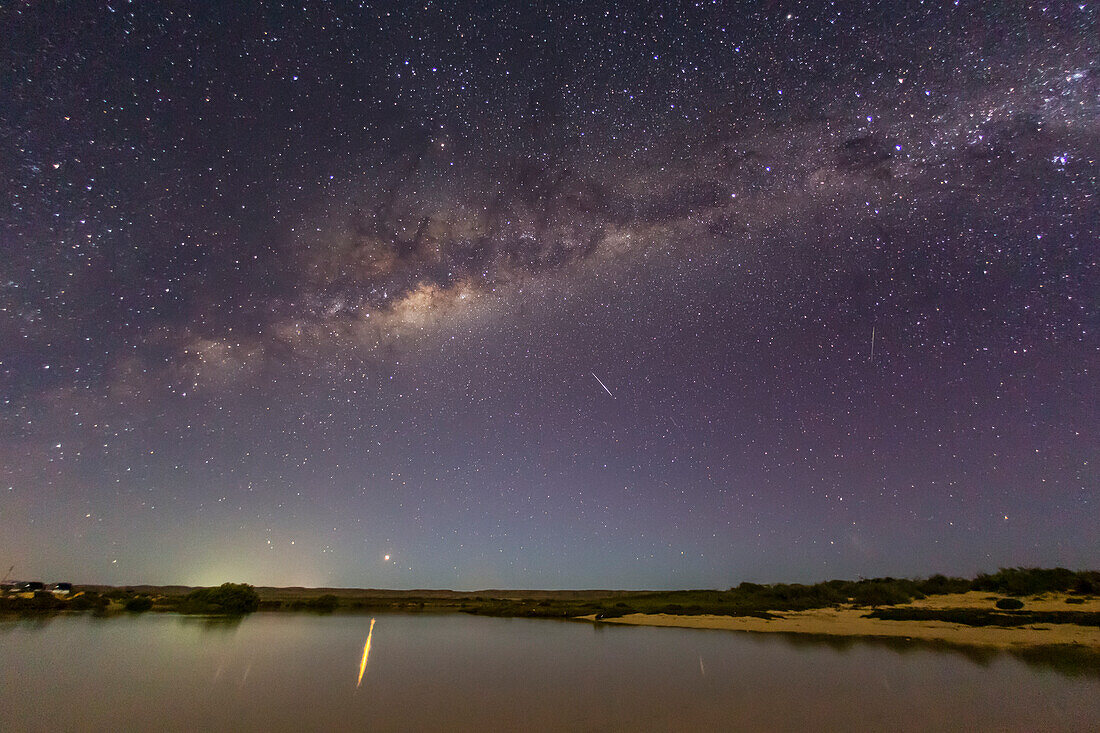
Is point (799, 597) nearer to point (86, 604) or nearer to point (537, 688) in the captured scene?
point (537, 688)

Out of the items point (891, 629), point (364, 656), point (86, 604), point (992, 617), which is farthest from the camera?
point (86, 604)

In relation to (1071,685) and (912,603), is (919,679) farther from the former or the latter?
(912,603)

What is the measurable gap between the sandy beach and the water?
5.12 metres

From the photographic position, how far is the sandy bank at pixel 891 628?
2625 cm

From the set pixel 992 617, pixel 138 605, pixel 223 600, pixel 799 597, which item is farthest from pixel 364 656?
pixel 138 605

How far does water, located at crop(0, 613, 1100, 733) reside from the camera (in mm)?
13438

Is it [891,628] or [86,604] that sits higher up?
[891,628]

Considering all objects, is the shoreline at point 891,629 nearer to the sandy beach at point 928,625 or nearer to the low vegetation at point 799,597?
the sandy beach at point 928,625

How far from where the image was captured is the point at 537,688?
18344mm

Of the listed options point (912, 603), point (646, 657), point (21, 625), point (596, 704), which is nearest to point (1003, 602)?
point (912, 603)

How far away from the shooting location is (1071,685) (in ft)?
54.0

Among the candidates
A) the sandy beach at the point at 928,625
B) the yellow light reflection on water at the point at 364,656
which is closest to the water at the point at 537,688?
the yellow light reflection on water at the point at 364,656

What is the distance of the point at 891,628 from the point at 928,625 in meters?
2.27

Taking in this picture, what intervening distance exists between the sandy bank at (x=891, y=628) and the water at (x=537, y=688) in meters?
4.84
